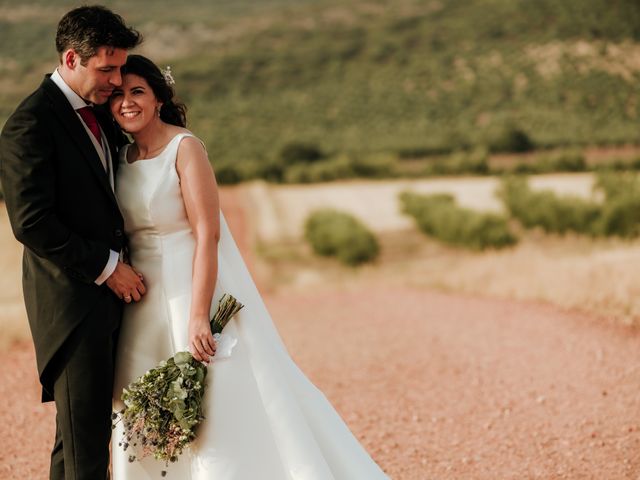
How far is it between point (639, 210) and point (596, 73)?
57.0 feet

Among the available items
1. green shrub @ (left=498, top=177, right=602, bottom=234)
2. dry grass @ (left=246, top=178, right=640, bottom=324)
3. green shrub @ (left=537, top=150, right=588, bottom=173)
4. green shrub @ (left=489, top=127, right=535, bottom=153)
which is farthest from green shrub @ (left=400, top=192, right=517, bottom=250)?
green shrub @ (left=489, top=127, right=535, bottom=153)

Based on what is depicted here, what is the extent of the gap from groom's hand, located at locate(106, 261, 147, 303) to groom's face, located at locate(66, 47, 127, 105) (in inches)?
27.3

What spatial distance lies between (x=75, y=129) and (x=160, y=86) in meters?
0.44

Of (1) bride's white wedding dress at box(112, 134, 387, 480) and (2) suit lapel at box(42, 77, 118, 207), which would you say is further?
(1) bride's white wedding dress at box(112, 134, 387, 480)

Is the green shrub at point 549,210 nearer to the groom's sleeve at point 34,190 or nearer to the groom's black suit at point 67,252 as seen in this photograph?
the groom's black suit at point 67,252

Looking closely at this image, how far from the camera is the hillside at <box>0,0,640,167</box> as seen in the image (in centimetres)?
3706

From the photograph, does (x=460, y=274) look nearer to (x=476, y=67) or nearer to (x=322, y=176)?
(x=322, y=176)

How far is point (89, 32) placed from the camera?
3.00 metres

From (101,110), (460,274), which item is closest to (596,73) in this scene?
(460,274)

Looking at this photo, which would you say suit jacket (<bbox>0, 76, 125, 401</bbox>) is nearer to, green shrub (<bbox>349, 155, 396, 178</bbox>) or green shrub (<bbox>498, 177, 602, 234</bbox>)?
green shrub (<bbox>498, 177, 602, 234</bbox>)

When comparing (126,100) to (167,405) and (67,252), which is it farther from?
(167,405)

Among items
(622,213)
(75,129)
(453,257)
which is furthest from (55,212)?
(622,213)

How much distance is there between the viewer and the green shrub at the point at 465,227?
23406 mm

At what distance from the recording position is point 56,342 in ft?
9.95
